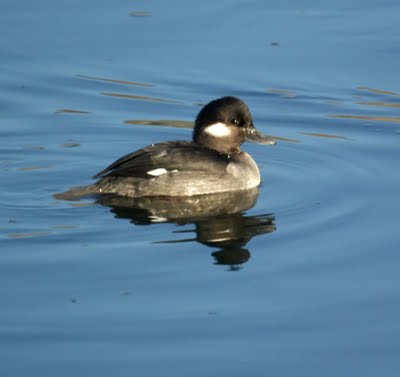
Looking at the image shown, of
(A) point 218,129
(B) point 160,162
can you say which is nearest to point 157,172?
(B) point 160,162

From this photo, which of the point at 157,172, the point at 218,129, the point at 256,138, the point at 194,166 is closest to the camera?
the point at 157,172

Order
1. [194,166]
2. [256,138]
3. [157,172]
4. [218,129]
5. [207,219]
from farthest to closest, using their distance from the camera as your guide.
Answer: [256,138] < [218,129] < [194,166] < [157,172] < [207,219]

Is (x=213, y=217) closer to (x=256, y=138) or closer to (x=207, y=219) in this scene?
(x=207, y=219)

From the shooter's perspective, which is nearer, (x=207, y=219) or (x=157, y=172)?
(x=207, y=219)

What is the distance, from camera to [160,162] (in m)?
11.9

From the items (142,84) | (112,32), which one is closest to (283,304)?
(142,84)

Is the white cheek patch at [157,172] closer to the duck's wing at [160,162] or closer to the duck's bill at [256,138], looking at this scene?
the duck's wing at [160,162]

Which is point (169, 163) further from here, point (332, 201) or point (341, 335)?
point (341, 335)

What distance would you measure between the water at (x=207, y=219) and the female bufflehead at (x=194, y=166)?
359 mm

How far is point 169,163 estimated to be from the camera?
11.9 metres

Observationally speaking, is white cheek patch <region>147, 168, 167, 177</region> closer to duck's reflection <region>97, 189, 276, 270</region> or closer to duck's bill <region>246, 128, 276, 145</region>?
duck's reflection <region>97, 189, 276, 270</region>

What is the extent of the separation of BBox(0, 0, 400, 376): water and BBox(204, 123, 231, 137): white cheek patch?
71 cm

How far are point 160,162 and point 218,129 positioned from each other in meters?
0.90

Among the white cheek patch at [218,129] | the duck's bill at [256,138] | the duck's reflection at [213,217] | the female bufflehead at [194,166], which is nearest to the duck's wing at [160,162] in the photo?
the female bufflehead at [194,166]
